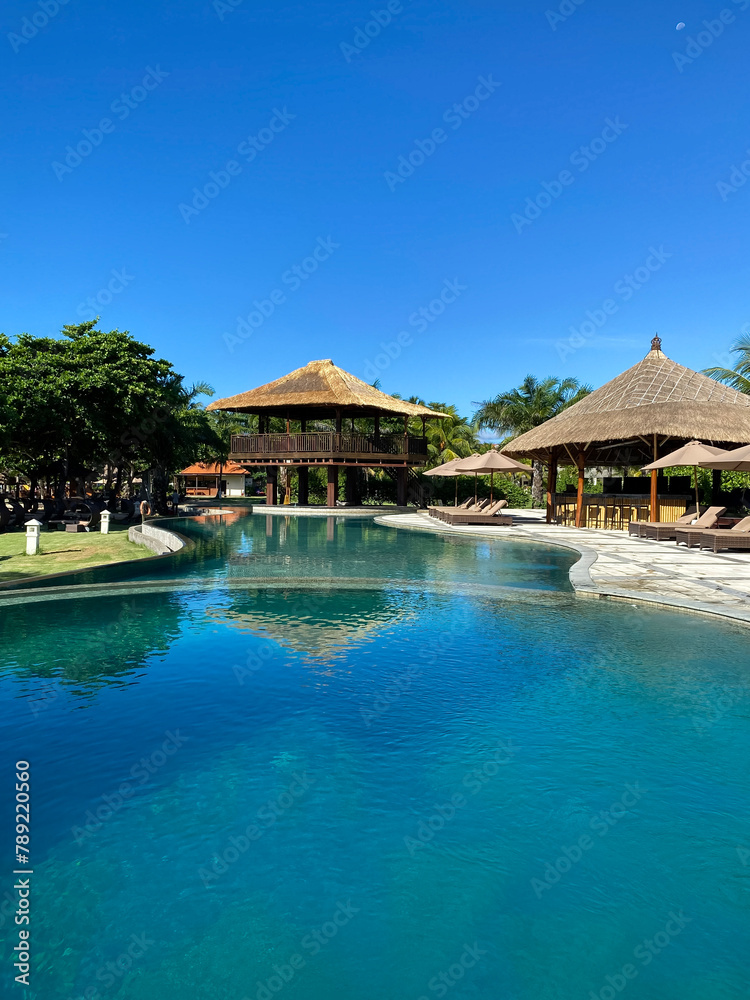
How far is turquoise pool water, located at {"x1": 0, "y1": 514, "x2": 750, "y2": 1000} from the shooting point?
9.48 ft

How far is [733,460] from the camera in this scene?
1694 centimetres

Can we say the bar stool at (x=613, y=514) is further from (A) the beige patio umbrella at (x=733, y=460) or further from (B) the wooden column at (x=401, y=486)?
(B) the wooden column at (x=401, y=486)

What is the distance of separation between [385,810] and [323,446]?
30.6m

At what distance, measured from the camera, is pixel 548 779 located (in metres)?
4.54

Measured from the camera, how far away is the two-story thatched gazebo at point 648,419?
23.0 meters

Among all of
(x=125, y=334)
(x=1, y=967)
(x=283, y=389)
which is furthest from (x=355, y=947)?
(x=283, y=389)

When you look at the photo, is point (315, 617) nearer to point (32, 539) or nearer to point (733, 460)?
point (32, 539)

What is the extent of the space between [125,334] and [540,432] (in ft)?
58.5

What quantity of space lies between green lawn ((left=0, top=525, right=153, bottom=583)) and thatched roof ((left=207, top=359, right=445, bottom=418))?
49.1ft

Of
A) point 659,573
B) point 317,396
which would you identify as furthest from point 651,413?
point 317,396

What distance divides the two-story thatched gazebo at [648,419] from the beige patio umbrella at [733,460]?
151 inches

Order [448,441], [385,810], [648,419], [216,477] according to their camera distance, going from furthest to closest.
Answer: [216,477], [448,441], [648,419], [385,810]

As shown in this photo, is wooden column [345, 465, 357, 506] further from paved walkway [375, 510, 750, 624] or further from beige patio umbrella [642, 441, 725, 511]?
beige patio umbrella [642, 441, 725, 511]

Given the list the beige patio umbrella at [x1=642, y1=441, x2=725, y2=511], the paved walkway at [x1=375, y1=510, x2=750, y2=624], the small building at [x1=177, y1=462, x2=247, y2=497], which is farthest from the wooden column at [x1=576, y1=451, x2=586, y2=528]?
the small building at [x1=177, y1=462, x2=247, y2=497]
